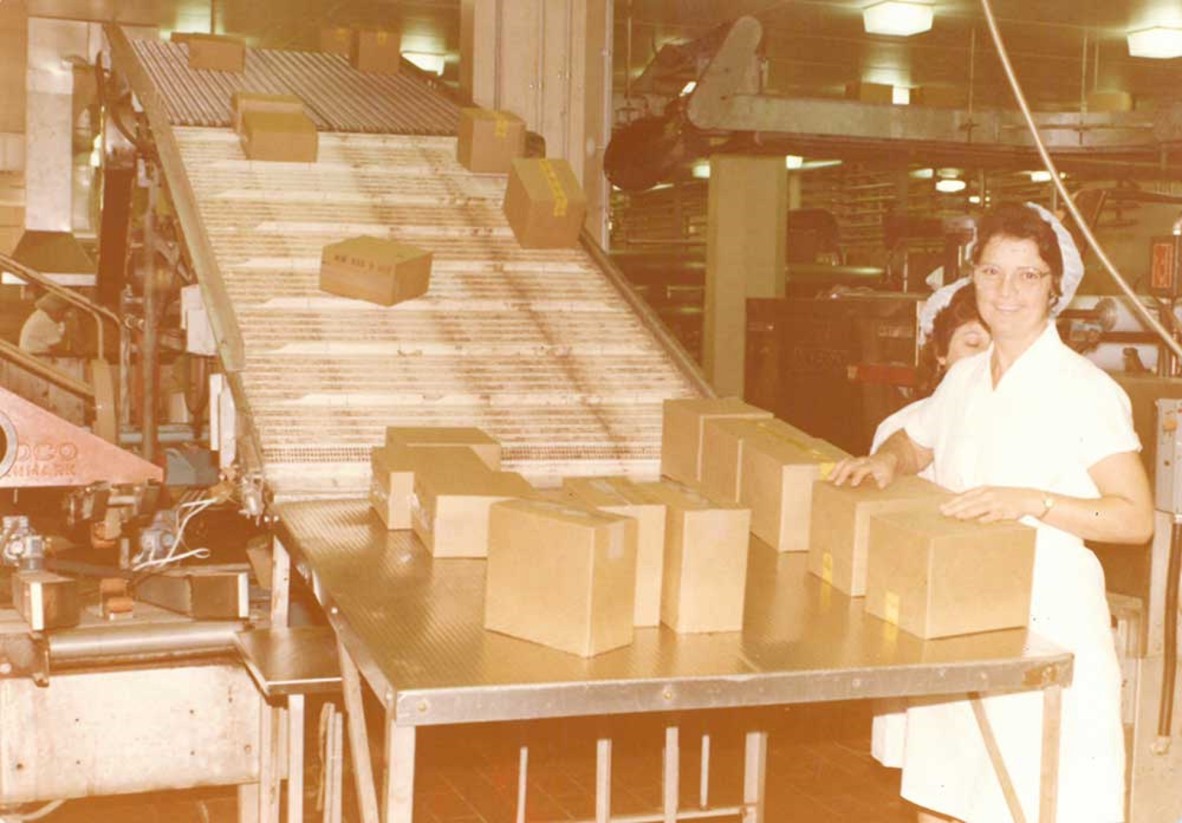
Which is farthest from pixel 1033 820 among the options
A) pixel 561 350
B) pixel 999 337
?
pixel 561 350

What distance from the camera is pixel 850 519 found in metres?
2.54

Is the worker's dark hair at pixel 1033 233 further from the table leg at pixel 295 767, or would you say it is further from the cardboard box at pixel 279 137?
the cardboard box at pixel 279 137

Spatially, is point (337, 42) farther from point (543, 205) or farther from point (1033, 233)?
point (1033, 233)

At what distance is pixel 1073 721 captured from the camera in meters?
2.44

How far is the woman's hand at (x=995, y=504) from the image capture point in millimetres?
2338

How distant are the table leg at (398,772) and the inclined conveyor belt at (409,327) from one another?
138 centimetres

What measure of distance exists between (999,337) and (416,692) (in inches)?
52.8

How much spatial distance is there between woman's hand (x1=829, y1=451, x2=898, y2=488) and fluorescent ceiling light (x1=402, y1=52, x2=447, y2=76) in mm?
10337

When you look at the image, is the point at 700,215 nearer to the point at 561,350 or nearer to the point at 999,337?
the point at 561,350

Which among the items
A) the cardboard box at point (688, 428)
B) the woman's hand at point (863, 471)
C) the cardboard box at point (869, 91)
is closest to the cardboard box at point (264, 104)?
the cardboard box at point (688, 428)

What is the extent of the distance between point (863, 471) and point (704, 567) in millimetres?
486

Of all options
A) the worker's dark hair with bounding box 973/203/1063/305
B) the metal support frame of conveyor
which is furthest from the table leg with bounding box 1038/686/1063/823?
the metal support frame of conveyor

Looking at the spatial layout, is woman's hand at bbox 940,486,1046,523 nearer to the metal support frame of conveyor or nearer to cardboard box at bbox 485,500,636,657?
cardboard box at bbox 485,500,636,657

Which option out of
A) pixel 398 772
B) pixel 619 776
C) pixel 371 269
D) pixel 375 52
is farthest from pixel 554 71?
pixel 398 772
